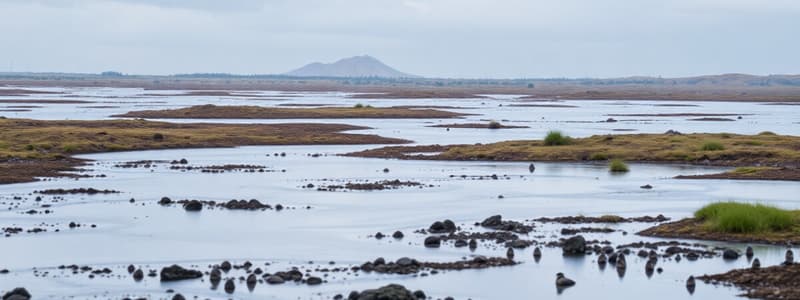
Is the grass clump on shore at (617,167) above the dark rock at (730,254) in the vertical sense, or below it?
below

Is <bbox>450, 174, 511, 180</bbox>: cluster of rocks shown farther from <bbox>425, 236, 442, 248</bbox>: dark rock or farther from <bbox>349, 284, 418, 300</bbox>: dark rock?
<bbox>349, 284, 418, 300</bbox>: dark rock

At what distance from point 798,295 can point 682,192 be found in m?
22.6

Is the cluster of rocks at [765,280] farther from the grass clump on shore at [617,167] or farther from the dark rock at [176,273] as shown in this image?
the grass clump on shore at [617,167]

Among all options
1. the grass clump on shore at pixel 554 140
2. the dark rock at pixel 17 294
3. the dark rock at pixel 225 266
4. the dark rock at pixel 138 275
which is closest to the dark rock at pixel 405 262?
the dark rock at pixel 225 266

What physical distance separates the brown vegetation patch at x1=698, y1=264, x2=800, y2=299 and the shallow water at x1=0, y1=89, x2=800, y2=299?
554 millimetres

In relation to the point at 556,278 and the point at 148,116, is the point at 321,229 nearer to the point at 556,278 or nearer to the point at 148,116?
the point at 556,278

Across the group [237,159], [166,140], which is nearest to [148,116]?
[166,140]

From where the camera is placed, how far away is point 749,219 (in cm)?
3241

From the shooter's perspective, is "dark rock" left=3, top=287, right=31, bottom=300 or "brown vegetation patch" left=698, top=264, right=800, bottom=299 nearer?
"dark rock" left=3, top=287, right=31, bottom=300

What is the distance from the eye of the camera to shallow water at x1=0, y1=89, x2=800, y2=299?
2575cm

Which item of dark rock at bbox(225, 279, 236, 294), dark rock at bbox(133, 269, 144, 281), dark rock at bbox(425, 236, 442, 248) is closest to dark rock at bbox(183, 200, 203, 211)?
dark rock at bbox(425, 236, 442, 248)

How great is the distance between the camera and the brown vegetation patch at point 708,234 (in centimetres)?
3147

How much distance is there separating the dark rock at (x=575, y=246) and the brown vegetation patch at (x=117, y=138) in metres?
28.9

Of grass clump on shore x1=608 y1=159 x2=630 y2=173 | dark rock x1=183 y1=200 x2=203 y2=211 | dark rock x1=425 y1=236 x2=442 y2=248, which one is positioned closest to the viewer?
dark rock x1=425 y1=236 x2=442 y2=248
